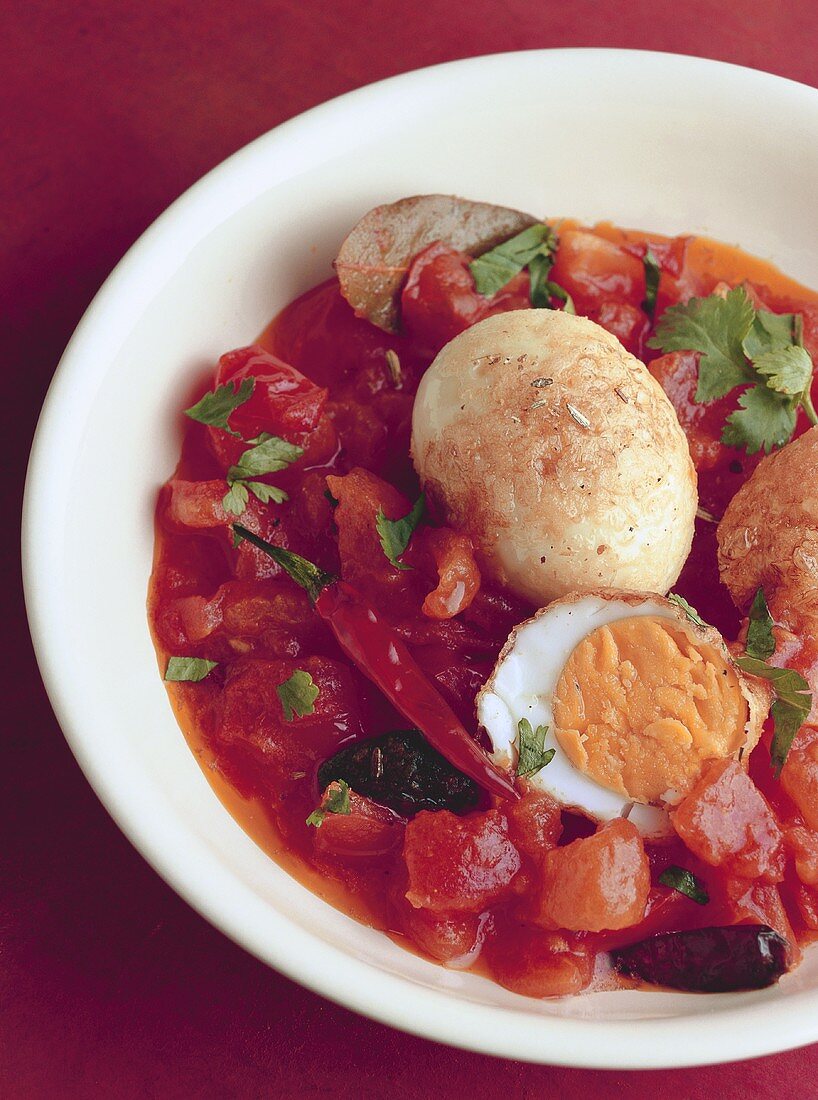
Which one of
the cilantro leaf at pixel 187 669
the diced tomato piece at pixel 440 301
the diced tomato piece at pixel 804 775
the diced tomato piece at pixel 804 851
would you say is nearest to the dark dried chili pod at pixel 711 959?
the diced tomato piece at pixel 804 851

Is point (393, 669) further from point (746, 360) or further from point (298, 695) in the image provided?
point (746, 360)

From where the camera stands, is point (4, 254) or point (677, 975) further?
point (4, 254)

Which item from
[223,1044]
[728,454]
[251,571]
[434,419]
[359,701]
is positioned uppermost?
[434,419]

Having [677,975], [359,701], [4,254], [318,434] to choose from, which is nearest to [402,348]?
[318,434]

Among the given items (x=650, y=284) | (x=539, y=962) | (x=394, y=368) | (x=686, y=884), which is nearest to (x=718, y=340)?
(x=650, y=284)

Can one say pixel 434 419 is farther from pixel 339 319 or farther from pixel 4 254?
pixel 4 254

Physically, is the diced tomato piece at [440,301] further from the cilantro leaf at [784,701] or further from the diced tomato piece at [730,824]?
the diced tomato piece at [730,824]

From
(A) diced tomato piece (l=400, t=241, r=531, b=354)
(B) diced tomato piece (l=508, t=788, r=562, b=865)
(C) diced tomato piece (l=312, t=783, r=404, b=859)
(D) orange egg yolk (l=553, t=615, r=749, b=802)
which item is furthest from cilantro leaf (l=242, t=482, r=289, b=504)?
(B) diced tomato piece (l=508, t=788, r=562, b=865)

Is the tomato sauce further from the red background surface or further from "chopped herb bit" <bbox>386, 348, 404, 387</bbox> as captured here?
the red background surface
